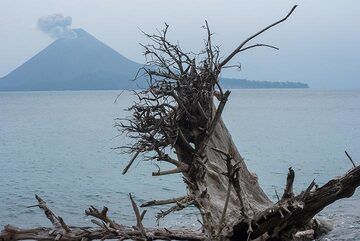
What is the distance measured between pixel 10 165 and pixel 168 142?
29.9 m

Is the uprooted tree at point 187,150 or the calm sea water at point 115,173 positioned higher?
the uprooted tree at point 187,150

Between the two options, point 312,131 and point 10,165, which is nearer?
point 10,165

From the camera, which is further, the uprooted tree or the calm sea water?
the calm sea water

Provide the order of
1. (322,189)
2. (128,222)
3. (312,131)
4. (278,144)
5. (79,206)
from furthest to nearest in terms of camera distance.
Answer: (312,131) → (278,144) → (79,206) → (128,222) → (322,189)

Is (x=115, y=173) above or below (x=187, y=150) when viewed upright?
below

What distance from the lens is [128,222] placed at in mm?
19469

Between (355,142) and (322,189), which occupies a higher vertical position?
(322,189)

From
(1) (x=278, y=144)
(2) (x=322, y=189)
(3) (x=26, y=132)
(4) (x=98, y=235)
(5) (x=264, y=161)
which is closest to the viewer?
(2) (x=322, y=189)

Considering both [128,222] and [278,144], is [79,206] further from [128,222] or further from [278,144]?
[278,144]

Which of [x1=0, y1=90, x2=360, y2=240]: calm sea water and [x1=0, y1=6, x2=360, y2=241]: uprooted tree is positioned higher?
[x1=0, y1=6, x2=360, y2=241]: uprooted tree

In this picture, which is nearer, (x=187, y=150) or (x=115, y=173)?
(x=187, y=150)

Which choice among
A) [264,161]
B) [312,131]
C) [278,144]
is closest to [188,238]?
[264,161]

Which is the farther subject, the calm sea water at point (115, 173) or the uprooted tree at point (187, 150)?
the calm sea water at point (115, 173)

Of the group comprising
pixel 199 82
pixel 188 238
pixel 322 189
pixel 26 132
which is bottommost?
pixel 26 132
